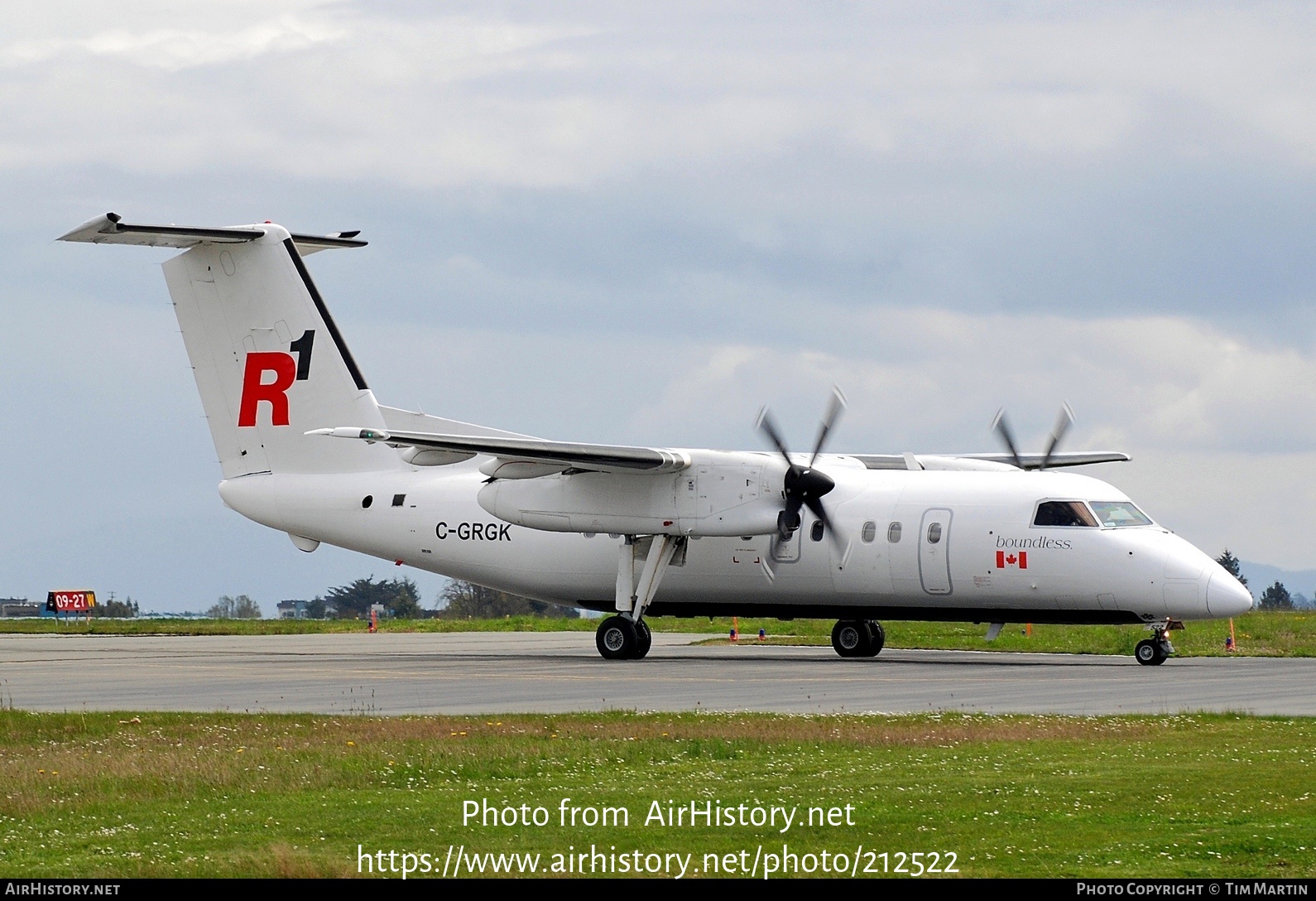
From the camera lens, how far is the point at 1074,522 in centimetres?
2639

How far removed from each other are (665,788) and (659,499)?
55.4 feet

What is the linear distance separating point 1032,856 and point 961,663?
19.6 metres

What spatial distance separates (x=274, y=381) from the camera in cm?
3206

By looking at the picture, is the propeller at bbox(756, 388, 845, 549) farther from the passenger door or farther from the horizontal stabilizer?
the horizontal stabilizer

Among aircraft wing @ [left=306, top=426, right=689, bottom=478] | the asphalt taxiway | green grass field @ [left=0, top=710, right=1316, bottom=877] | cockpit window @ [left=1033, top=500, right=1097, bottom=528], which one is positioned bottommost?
green grass field @ [left=0, top=710, right=1316, bottom=877]

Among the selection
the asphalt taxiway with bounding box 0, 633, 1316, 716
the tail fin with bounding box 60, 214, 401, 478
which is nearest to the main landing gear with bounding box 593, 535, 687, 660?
the asphalt taxiway with bounding box 0, 633, 1316, 716

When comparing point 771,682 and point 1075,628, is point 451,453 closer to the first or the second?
point 771,682

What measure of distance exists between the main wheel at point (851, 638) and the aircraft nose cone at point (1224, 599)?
22.6 feet

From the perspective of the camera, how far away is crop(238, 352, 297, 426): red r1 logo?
105ft

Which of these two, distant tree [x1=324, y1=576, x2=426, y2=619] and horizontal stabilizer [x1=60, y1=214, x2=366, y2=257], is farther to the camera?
distant tree [x1=324, y1=576, x2=426, y2=619]

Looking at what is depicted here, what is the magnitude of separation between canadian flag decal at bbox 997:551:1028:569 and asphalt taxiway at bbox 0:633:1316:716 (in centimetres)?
171

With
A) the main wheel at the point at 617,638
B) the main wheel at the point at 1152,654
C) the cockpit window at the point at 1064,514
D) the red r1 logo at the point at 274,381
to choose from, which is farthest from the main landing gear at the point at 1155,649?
the red r1 logo at the point at 274,381

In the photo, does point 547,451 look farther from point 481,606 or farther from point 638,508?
point 481,606
